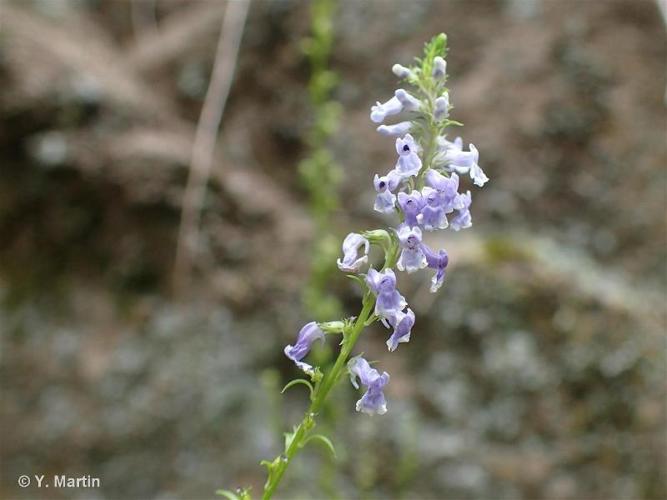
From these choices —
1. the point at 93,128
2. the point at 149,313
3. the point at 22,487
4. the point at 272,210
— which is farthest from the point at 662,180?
the point at 22,487

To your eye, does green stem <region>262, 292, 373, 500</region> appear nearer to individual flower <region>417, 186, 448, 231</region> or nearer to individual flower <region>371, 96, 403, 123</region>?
individual flower <region>417, 186, 448, 231</region>

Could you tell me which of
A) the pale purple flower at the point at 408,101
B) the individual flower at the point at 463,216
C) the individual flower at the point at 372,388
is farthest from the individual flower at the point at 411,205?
the individual flower at the point at 372,388

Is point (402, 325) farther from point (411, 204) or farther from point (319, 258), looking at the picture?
point (319, 258)

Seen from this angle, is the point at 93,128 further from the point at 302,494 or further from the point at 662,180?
the point at 662,180

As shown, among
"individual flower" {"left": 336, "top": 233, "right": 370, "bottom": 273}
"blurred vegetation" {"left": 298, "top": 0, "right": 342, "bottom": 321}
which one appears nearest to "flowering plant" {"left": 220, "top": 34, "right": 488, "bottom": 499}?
"individual flower" {"left": 336, "top": 233, "right": 370, "bottom": 273}

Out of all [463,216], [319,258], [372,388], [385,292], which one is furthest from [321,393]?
[319,258]

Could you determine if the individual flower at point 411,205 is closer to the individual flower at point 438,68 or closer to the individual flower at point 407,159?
the individual flower at point 407,159
